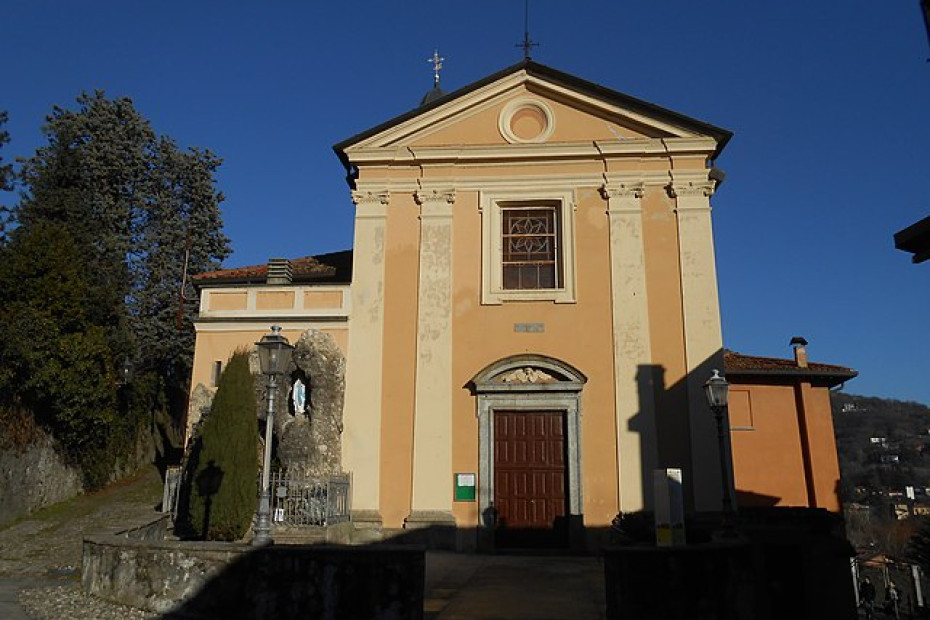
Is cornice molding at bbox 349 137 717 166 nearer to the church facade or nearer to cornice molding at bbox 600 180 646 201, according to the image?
the church facade

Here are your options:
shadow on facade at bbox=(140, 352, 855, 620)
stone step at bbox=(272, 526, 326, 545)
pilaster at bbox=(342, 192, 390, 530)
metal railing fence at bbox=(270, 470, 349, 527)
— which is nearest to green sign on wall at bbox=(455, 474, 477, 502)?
pilaster at bbox=(342, 192, 390, 530)

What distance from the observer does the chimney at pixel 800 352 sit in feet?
62.7

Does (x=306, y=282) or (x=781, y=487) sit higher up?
(x=306, y=282)

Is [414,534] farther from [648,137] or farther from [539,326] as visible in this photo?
[648,137]

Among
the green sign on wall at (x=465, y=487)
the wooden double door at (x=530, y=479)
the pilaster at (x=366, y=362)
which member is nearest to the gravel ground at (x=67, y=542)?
the pilaster at (x=366, y=362)

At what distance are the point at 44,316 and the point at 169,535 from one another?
7.17m

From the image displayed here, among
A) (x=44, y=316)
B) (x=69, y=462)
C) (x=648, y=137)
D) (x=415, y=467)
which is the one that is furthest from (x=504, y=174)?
(x=69, y=462)

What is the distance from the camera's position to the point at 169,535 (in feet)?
42.2

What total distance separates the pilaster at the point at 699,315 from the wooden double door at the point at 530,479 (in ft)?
8.40

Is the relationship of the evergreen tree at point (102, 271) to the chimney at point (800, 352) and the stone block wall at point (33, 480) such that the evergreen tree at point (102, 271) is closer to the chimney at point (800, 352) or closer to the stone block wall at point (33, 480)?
the stone block wall at point (33, 480)

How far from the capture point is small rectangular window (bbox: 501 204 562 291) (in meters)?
15.4

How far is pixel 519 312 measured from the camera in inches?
582

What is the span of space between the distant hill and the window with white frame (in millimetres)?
36837

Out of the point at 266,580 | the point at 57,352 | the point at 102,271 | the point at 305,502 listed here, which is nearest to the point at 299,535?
the point at 305,502
